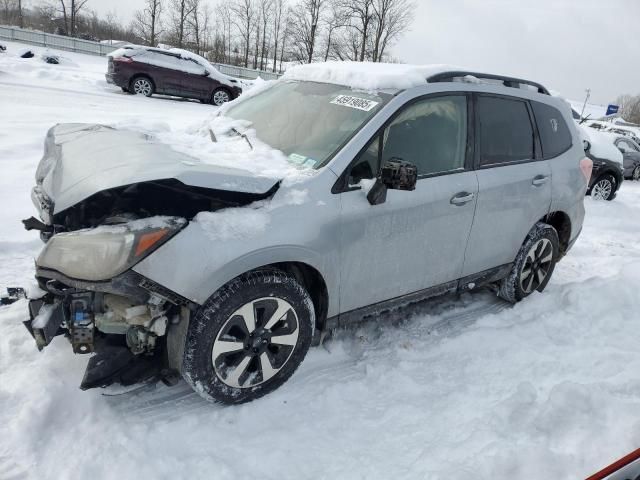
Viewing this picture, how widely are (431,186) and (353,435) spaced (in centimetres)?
163

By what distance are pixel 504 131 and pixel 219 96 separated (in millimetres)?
13895

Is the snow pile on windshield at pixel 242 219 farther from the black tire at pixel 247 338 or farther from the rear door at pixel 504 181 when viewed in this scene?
the rear door at pixel 504 181

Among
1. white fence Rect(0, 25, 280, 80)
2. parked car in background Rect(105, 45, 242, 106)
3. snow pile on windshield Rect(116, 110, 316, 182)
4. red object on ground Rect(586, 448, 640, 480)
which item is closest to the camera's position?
red object on ground Rect(586, 448, 640, 480)

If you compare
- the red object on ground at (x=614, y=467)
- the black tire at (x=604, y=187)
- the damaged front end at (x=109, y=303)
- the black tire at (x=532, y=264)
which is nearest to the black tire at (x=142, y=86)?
the black tire at (x=604, y=187)

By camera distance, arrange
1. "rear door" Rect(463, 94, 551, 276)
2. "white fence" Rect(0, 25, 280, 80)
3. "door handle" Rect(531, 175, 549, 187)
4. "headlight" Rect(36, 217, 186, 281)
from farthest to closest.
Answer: "white fence" Rect(0, 25, 280, 80), "door handle" Rect(531, 175, 549, 187), "rear door" Rect(463, 94, 551, 276), "headlight" Rect(36, 217, 186, 281)

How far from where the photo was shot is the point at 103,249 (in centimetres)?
225

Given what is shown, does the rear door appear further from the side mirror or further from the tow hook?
the tow hook

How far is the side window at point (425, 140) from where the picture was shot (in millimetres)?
2977

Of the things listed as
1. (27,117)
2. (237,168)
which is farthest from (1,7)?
(237,168)

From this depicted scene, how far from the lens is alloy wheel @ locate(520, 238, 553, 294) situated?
4.29m

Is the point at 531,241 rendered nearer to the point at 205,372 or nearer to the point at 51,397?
the point at 205,372

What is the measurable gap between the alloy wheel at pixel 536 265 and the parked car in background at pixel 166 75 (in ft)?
44.8

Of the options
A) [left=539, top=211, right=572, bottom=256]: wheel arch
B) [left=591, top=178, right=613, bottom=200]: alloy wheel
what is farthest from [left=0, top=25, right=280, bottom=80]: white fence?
[left=539, top=211, right=572, bottom=256]: wheel arch

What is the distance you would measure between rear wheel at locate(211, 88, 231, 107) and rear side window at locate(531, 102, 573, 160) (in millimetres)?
13253
